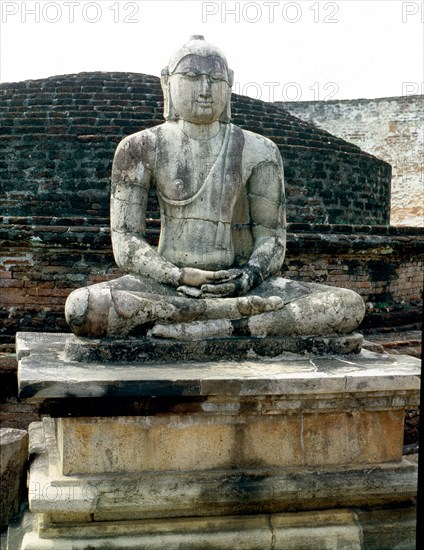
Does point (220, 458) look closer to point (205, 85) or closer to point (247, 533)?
point (247, 533)

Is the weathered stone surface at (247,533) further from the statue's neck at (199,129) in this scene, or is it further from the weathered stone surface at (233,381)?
the statue's neck at (199,129)

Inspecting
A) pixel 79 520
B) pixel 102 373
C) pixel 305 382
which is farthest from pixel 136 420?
pixel 305 382

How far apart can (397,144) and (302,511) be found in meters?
16.3

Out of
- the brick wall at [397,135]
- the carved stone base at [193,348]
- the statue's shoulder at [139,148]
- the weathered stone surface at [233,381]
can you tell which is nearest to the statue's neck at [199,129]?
the statue's shoulder at [139,148]

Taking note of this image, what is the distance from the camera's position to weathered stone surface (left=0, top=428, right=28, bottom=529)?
3172 millimetres

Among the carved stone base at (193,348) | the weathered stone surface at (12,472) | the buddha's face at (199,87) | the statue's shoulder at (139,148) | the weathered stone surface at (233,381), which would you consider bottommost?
the weathered stone surface at (12,472)

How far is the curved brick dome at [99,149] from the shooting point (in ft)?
29.7

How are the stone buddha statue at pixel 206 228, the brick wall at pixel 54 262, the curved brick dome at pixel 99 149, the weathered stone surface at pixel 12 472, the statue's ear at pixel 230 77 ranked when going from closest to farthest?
the weathered stone surface at pixel 12 472, the stone buddha statue at pixel 206 228, the statue's ear at pixel 230 77, the brick wall at pixel 54 262, the curved brick dome at pixel 99 149

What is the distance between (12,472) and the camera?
3.24 meters

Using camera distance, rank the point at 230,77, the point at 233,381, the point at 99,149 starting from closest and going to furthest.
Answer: the point at 233,381, the point at 230,77, the point at 99,149

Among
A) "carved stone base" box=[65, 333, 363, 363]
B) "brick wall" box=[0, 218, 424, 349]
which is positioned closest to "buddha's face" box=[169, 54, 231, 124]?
"carved stone base" box=[65, 333, 363, 363]

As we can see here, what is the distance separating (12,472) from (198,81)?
6.87ft

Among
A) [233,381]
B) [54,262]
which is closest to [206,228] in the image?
[233,381]

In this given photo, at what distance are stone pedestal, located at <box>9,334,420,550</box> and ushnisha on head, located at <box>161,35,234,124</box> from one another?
1345 mm
